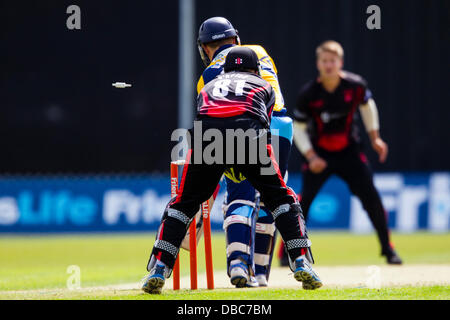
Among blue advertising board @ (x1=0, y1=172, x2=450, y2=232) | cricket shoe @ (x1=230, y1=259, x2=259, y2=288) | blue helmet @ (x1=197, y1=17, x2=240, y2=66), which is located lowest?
blue advertising board @ (x1=0, y1=172, x2=450, y2=232)

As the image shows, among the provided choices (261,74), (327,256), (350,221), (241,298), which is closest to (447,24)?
(350,221)

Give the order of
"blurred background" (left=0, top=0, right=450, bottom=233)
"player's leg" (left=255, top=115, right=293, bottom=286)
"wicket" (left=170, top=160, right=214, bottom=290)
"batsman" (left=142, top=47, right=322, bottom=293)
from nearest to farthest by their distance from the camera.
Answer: "batsman" (left=142, top=47, right=322, bottom=293) → "wicket" (left=170, top=160, right=214, bottom=290) → "player's leg" (left=255, top=115, right=293, bottom=286) → "blurred background" (left=0, top=0, right=450, bottom=233)

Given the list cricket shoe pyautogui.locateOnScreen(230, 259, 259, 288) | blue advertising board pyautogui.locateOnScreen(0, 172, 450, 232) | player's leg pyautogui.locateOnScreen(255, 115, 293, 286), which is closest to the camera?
cricket shoe pyautogui.locateOnScreen(230, 259, 259, 288)

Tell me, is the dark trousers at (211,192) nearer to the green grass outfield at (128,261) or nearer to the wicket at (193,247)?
the green grass outfield at (128,261)

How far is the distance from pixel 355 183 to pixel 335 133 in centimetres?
65

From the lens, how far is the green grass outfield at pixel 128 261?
5.68 metres

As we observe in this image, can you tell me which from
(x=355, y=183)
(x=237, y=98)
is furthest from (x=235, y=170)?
(x=355, y=183)

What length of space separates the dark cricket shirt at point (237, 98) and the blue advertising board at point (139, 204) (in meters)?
9.50

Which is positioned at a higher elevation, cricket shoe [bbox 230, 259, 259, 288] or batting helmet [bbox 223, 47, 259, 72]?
batting helmet [bbox 223, 47, 259, 72]

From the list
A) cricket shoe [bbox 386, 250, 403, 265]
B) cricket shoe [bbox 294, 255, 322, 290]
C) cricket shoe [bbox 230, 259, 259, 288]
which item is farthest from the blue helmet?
cricket shoe [bbox 386, 250, 403, 265]

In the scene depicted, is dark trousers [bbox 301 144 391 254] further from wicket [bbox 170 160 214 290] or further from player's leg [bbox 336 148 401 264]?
wicket [bbox 170 160 214 290]

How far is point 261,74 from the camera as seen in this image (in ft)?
21.4

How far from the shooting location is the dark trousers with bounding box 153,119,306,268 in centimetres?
550
